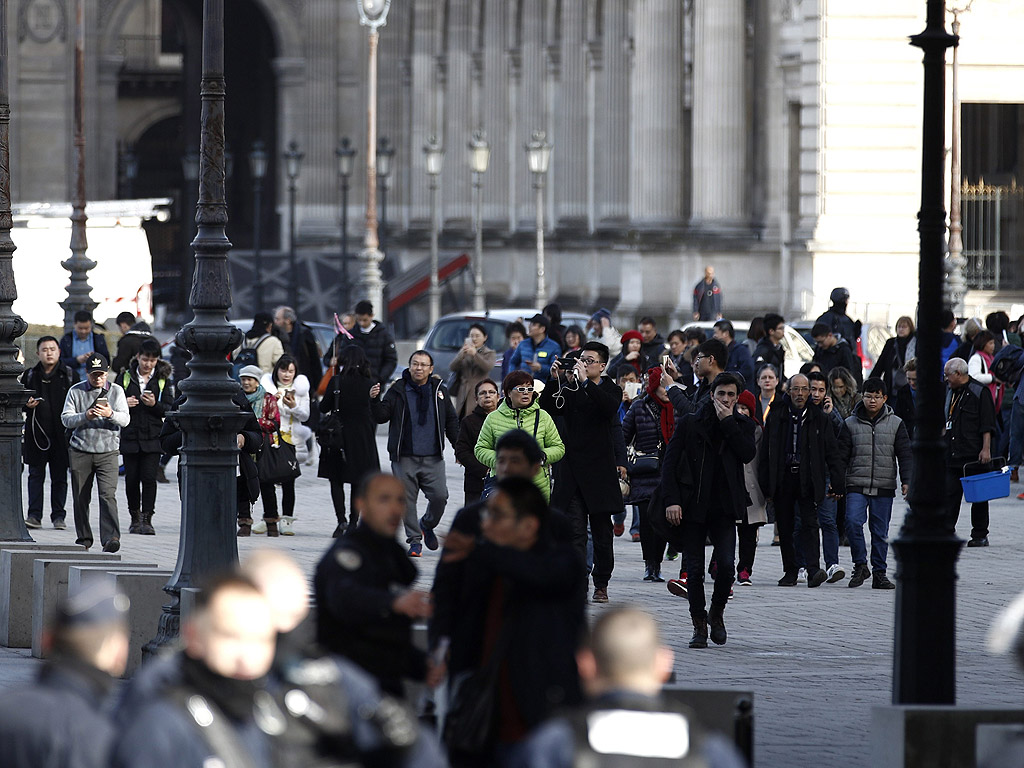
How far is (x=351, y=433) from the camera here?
65.3ft

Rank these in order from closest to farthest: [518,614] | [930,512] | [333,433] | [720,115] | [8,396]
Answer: [518,614], [930,512], [8,396], [333,433], [720,115]

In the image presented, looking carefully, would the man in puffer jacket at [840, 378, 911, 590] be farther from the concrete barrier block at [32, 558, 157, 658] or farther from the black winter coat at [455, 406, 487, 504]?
the concrete barrier block at [32, 558, 157, 658]

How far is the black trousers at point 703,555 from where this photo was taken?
14062mm

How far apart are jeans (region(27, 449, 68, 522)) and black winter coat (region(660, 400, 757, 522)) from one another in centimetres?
813

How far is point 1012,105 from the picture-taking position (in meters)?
41.3

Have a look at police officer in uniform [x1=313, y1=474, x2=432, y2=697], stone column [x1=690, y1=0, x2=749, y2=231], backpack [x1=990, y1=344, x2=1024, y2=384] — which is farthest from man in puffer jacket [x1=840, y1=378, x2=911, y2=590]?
stone column [x1=690, y1=0, x2=749, y2=231]

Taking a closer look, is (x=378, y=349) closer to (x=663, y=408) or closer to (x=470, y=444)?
(x=663, y=408)

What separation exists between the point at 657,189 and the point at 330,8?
25070 millimetres

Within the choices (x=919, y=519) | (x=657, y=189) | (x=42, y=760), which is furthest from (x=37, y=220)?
(x=42, y=760)

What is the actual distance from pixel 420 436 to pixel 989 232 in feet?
73.2

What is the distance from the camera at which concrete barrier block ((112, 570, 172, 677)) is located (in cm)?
1302

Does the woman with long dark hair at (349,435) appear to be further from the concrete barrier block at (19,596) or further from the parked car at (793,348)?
the parked car at (793,348)

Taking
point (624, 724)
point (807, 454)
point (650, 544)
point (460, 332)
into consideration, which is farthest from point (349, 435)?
point (460, 332)

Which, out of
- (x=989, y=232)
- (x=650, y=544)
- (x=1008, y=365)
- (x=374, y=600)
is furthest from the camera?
(x=989, y=232)
